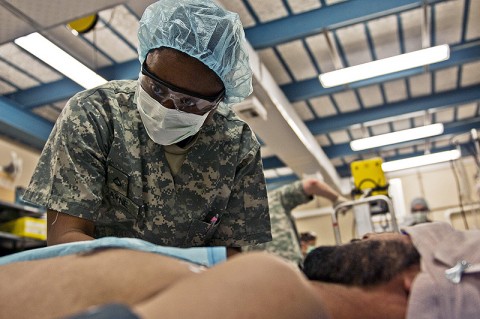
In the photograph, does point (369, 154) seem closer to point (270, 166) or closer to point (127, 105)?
point (270, 166)

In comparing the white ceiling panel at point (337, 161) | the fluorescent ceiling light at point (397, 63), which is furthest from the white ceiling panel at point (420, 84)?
the white ceiling panel at point (337, 161)

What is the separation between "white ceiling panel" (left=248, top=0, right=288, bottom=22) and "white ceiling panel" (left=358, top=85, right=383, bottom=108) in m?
2.13

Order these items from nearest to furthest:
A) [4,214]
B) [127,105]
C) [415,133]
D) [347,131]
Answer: [127,105] → [4,214] → [415,133] → [347,131]

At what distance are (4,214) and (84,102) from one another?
3.99m

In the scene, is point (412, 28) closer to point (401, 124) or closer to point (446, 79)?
point (446, 79)

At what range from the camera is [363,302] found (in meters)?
0.86

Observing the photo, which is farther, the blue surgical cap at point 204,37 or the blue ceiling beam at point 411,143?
the blue ceiling beam at point 411,143

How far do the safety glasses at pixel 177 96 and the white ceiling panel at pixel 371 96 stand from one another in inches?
A: 212

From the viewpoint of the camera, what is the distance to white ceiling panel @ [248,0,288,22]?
4.70 m

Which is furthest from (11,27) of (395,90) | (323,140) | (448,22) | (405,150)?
(405,150)

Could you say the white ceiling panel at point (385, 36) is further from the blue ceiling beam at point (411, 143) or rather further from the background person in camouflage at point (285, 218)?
the blue ceiling beam at point (411, 143)

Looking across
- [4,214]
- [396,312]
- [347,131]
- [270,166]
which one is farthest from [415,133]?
[396,312]

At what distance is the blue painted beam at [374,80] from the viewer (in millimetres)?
5758

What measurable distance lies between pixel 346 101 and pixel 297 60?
4.53 ft
